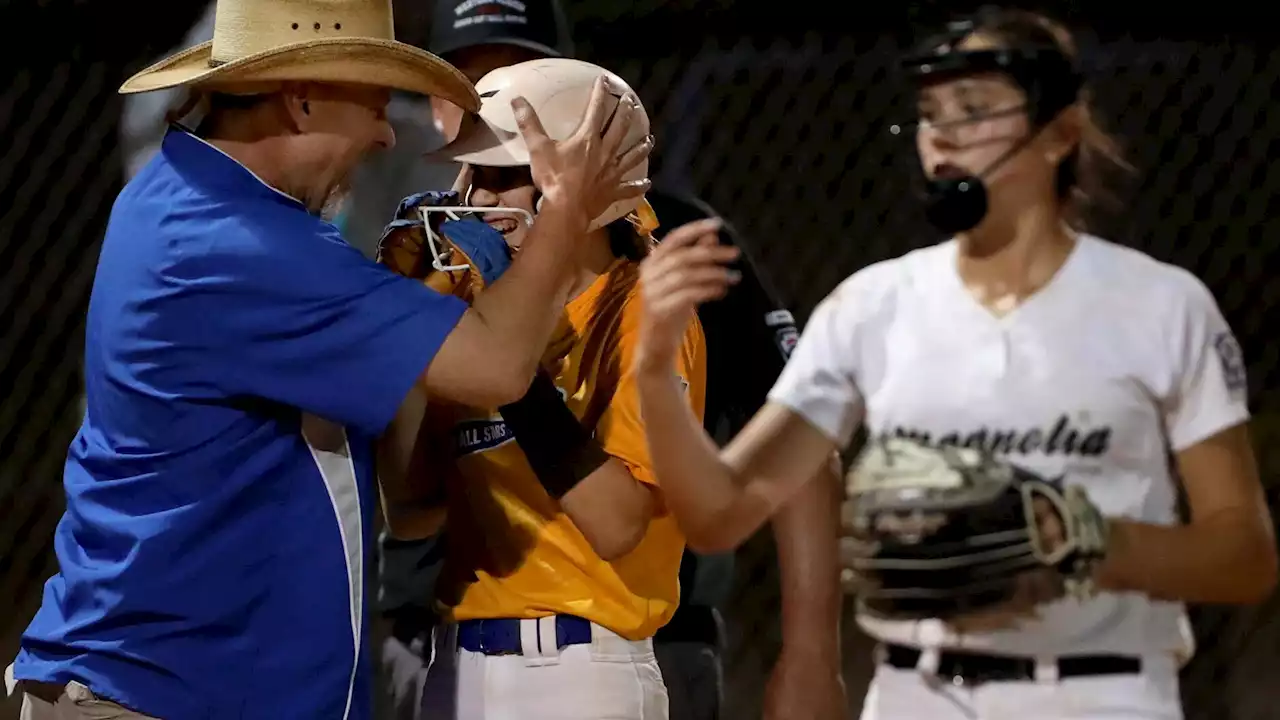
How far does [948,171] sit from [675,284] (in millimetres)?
374

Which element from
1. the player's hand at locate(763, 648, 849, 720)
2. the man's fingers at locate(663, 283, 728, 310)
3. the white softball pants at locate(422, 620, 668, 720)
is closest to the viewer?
the man's fingers at locate(663, 283, 728, 310)

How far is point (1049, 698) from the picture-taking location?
1.90 meters

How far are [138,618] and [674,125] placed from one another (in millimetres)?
3440

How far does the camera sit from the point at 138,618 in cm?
224

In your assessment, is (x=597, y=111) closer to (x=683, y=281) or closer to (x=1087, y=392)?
(x=683, y=281)

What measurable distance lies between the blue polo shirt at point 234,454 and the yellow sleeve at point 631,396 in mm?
342

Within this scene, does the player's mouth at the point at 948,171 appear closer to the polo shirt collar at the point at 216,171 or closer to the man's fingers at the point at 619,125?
the man's fingers at the point at 619,125

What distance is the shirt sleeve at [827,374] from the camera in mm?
2115

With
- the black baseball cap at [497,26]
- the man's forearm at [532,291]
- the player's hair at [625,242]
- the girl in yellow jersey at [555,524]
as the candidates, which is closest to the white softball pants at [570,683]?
the girl in yellow jersey at [555,524]

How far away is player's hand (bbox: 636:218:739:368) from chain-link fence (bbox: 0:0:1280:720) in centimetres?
257

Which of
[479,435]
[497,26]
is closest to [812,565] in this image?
[479,435]

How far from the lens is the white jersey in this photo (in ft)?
6.27

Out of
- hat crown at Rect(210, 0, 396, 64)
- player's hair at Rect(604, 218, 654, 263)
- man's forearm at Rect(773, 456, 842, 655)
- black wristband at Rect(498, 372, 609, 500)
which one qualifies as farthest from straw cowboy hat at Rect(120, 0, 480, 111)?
man's forearm at Rect(773, 456, 842, 655)

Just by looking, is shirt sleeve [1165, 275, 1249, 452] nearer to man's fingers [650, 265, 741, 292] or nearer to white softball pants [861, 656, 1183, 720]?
white softball pants [861, 656, 1183, 720]
